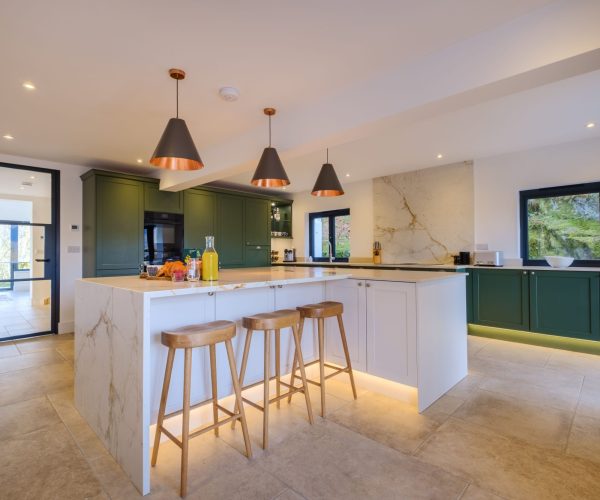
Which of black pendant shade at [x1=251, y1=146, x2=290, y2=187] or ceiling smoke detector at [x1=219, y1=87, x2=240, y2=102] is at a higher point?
ceiling smoke detector at [x1=219, y1=87, x2=240, y2=102]

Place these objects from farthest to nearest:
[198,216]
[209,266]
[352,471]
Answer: [198,216] → [209,266] → [352,471]

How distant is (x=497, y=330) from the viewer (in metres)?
4.26

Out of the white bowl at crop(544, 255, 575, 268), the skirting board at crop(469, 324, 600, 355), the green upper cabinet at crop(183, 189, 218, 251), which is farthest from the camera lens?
the green upper cabinet at crop(183, 189, 218, 251)

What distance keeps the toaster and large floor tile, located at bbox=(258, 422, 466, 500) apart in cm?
327

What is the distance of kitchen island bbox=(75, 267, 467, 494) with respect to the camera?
161 cm

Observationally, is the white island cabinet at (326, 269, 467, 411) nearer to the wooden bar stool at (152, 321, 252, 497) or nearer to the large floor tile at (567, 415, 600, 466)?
the large floor tile at (567, 415, 600, 466)

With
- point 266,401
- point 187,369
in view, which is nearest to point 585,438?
point 266,401

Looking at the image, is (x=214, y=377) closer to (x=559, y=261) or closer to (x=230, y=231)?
(x=230, y=231)

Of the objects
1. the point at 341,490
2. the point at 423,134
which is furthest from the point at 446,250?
the point at 341,490

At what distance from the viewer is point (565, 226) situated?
3.99 m

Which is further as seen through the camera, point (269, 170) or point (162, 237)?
point (162, 237)

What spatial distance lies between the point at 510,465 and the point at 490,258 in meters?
3.09

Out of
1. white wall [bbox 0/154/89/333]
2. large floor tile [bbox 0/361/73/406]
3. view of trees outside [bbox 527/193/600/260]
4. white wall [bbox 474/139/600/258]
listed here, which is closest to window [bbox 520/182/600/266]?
view of trees outside [bbox 527/193/600/260]

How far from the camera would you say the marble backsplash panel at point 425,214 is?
466cm
